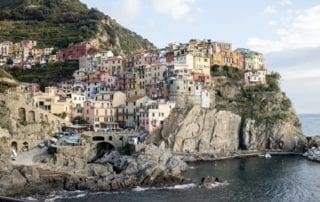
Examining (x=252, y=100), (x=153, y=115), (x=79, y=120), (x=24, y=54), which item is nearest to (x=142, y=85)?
(x=153, y=115)

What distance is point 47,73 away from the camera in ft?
313

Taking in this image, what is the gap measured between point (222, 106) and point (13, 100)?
3228 cm

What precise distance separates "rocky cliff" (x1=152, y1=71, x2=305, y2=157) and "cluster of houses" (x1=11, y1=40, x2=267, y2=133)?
1900 millimetres

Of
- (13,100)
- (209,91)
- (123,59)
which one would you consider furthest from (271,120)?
(13,100)

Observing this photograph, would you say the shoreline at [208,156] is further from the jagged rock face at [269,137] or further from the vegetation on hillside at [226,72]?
the vegetation on hillside at [226,72]

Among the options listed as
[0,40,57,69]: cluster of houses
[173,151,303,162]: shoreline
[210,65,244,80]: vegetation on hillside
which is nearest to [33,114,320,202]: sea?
[173,151,303,162]: shoreline

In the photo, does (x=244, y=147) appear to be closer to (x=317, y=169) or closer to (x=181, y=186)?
(x=317, y=169)

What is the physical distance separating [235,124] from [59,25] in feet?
182

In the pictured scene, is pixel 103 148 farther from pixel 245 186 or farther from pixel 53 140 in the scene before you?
pixel 245 186

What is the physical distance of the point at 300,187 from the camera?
2151 inches

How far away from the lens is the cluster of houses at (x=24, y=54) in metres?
101

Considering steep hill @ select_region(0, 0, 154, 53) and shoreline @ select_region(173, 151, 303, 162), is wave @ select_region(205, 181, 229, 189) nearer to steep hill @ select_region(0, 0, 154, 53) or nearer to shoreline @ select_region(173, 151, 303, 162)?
shoreline @ select_region(173, 151, 303, 162)

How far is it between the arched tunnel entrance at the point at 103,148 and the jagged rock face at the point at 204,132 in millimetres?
7899

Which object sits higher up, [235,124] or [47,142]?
[235,124]
